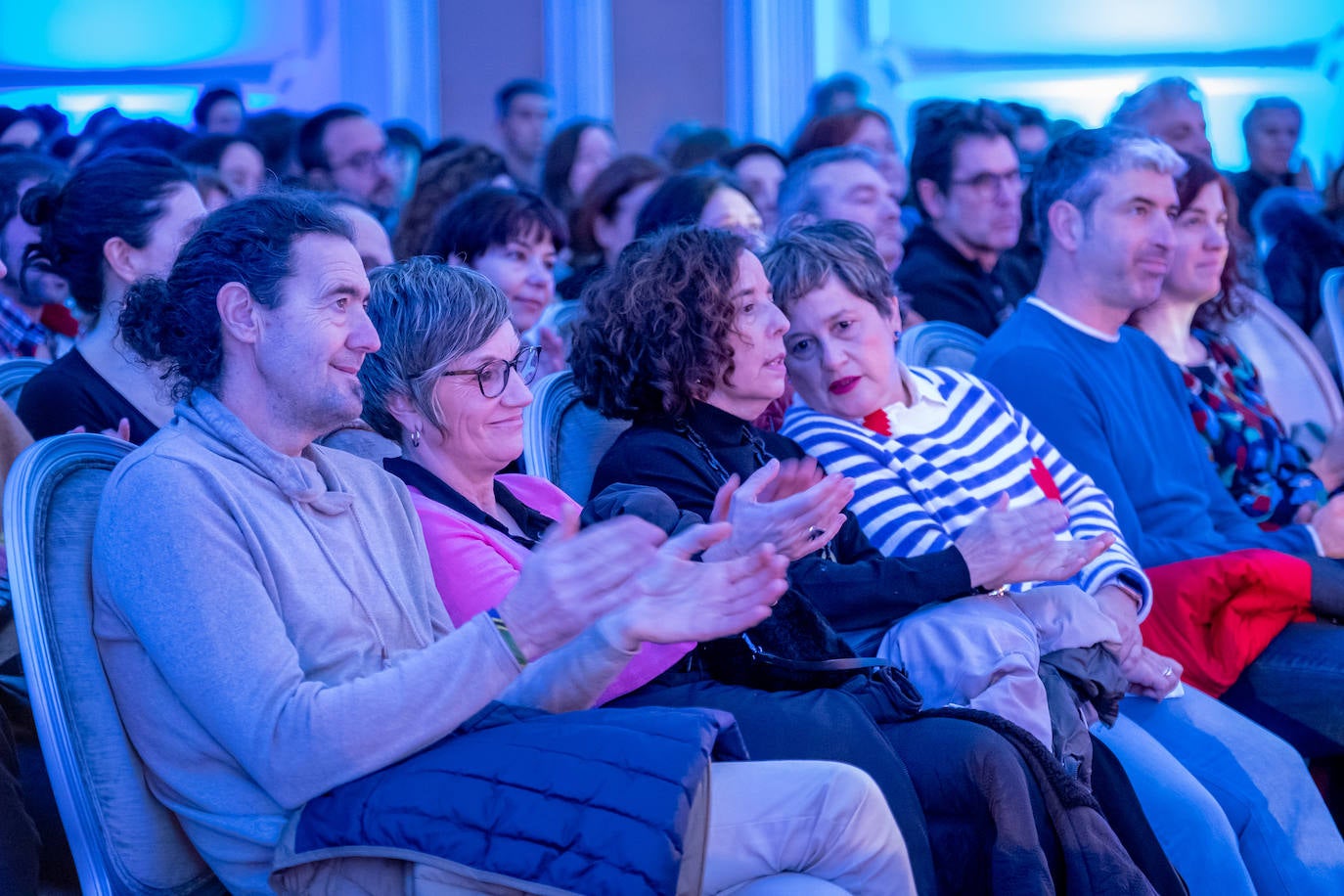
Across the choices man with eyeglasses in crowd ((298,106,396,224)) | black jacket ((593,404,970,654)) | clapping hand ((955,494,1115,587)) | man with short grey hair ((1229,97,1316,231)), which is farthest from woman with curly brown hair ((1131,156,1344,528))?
man with short grey hair ((1229,97,1316,231))

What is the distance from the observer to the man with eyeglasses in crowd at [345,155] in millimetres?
4941

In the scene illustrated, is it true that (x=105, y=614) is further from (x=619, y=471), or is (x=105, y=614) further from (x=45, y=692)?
(x=619, y=471)

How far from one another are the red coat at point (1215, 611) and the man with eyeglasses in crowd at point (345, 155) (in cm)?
312

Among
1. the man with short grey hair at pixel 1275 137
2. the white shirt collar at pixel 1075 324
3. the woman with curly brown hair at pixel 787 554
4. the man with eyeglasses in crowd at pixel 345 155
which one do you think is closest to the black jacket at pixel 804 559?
the woman with curly brown hair at pixel 787 554

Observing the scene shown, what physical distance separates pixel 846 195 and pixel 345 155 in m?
1.94

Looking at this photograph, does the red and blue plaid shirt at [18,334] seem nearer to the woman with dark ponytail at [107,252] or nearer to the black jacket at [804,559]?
the woman with dark ponytail at [107,252]

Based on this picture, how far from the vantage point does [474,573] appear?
194 centimetres

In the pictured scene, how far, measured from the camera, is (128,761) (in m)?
1.61

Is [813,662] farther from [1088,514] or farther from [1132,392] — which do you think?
[1132,392]

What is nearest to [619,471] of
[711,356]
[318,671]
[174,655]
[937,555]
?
[711,356]

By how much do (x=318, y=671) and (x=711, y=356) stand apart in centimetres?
91

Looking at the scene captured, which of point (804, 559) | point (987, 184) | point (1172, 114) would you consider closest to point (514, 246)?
point (804, 559)

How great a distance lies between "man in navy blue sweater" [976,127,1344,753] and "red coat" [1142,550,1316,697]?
86 mm

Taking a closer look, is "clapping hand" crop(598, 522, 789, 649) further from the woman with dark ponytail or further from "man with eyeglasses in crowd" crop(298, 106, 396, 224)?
"man with eyeglasses in crowd" crop(298, 106, 396, 224)
